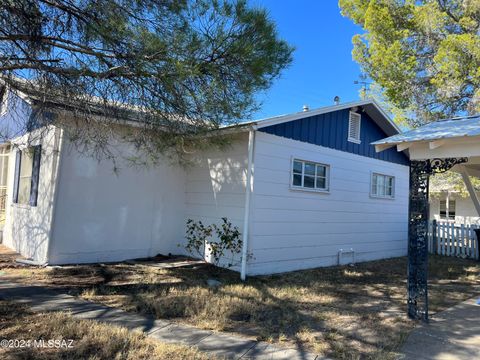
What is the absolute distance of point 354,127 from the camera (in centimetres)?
1111

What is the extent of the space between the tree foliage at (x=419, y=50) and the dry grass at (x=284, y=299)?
6960mm

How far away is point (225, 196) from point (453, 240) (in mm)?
9376

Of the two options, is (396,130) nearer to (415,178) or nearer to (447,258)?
(447,258)

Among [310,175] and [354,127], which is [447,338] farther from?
[354,127]

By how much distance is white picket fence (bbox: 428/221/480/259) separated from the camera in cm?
1315

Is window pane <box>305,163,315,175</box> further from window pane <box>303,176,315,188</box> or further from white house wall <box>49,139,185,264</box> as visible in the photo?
white house wall <box>49,139,185,264</box>

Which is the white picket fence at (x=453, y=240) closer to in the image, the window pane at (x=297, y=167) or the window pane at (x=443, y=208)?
the window pane at (x=297, y=167)

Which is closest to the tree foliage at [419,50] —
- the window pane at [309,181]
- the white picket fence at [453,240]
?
the white picket fence at [453,240]

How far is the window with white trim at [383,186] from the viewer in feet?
39.1

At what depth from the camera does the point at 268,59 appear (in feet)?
17.8

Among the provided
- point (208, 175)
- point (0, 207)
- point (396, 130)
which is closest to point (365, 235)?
point (396, 130)

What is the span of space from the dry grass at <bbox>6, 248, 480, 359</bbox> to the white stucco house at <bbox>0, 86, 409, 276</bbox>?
0.74 metres

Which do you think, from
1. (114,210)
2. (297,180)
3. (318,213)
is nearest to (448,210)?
(318,213)

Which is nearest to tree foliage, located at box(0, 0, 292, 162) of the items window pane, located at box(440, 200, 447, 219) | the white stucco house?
the white stucco house
